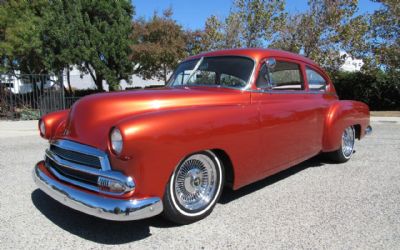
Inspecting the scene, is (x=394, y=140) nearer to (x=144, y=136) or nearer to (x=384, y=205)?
(x=384, y=205)

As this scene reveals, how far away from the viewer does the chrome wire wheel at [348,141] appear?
241 inches

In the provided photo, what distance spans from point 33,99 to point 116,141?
13518mm

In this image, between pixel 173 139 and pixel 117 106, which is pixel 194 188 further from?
pixel 117 106

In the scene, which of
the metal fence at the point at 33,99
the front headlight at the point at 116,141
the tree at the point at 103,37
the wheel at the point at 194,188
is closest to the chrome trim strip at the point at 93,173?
the front headlight at the point at 116,141

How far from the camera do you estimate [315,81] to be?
18.4 ft

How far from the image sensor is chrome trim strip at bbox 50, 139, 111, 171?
3.08 meters

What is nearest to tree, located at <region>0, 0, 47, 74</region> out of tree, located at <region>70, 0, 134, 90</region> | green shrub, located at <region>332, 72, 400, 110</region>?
tree, located at <region>70, 0, 134, 90</region>

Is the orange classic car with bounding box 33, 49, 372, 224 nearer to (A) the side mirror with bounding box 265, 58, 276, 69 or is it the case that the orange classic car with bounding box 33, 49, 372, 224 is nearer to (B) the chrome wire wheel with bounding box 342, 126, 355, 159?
(A) the side mirror with bounding box 265, 58, 276, 69

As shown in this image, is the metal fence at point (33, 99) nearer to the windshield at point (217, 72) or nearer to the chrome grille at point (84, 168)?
the windshield at point (217, 72)

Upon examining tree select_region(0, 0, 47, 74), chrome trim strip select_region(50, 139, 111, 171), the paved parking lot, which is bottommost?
the paved parking lot

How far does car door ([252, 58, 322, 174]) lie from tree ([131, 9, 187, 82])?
1743cm

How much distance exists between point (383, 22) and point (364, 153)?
14033 millimetres

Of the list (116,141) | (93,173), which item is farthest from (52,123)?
(116,141)

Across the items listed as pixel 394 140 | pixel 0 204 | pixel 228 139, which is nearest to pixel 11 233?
pixel 0 204
